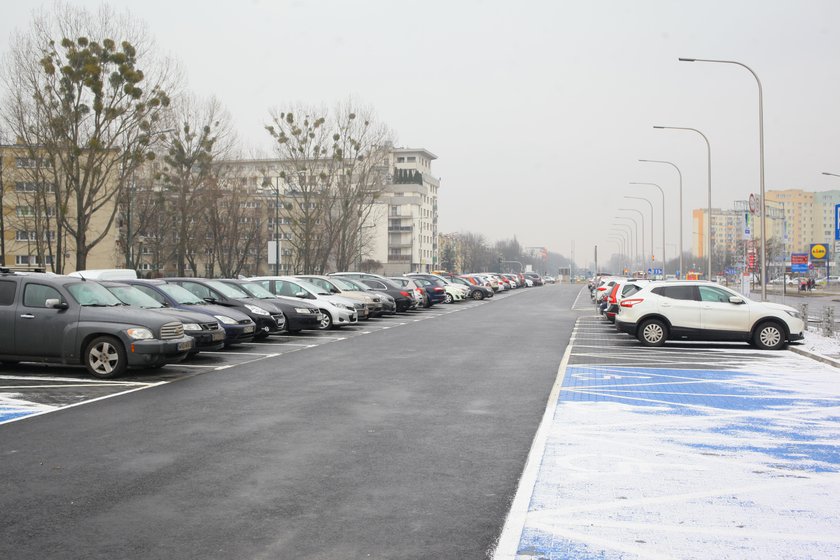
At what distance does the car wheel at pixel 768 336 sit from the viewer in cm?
1880

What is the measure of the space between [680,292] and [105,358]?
497 inches

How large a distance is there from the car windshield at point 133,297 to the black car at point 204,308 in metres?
0.86

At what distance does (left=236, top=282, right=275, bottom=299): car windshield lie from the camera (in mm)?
22484

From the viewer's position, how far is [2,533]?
524 centimetres

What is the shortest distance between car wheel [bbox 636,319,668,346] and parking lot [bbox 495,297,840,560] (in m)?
5.99

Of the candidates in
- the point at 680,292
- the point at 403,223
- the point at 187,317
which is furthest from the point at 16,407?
the point at 403,223

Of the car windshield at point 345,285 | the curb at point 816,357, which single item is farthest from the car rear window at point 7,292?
the car windshield at point 345,285

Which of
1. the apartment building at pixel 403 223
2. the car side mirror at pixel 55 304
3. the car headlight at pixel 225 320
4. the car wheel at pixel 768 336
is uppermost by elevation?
the apartment building at pixel 403 223

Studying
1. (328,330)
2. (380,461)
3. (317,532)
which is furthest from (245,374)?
(328,330)

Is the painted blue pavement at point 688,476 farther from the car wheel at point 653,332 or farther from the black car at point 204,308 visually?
the black car at point 204,308

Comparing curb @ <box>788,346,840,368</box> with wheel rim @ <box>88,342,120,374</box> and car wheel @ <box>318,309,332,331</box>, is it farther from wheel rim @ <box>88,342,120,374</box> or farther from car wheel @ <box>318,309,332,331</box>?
car wheel @ <box>318,309,332,331</box>

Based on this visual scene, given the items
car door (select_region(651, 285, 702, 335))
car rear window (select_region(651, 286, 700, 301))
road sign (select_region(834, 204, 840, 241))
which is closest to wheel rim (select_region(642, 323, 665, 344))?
car door (select_region(651, 285, 702, 335))

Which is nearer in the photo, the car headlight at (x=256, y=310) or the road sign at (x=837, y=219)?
the car headlight at (x=256, y=310)

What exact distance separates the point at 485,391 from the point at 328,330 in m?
13.6
